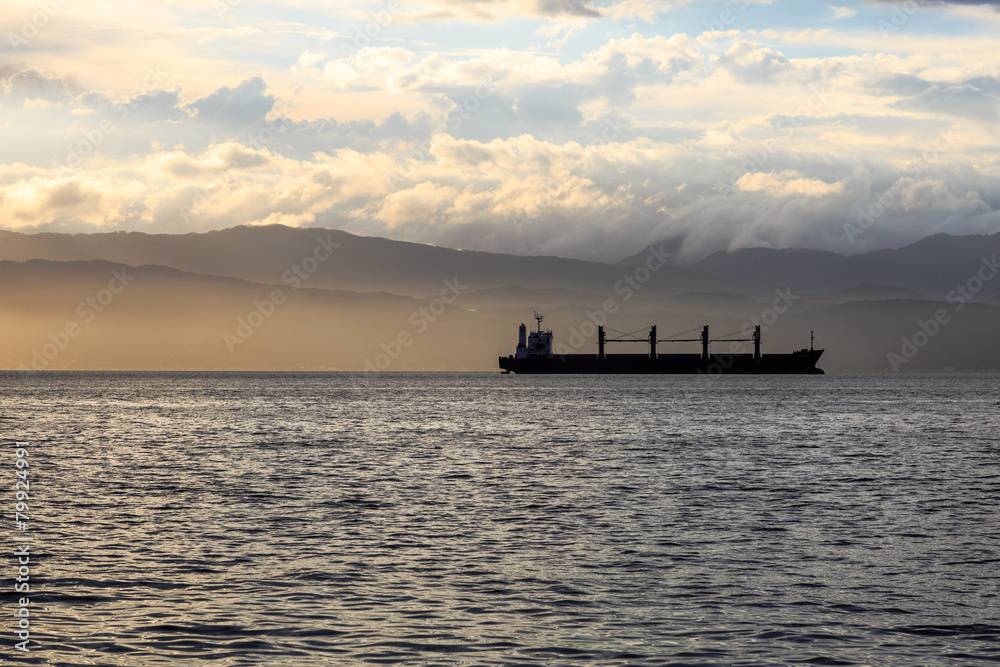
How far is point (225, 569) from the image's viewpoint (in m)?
20.0

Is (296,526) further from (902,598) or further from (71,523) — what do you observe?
(902,598)

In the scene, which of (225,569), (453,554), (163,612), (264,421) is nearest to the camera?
(163,612)

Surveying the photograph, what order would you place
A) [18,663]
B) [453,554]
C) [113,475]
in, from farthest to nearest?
[113,475] → [453,554] → [18,663]

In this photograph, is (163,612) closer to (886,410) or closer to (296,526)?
(296,526)

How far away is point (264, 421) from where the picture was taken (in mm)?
83250

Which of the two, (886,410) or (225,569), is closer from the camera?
(225,569)

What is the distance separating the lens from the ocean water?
48.1 feet

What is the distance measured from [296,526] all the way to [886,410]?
92951mm

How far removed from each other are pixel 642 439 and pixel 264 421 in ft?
122

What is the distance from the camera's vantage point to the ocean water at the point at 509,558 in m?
14.7

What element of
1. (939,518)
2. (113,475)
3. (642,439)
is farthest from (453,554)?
(642,439)

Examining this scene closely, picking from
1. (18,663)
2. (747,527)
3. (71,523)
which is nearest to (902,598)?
(747,527)

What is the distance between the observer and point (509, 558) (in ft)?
69.4

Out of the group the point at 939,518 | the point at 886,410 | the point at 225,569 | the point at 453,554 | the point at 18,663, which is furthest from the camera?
the point at 886,410
